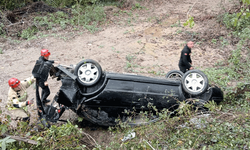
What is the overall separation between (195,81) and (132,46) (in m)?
5.09

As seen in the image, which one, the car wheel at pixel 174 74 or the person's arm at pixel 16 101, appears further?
the car wheel at pixel 174 74

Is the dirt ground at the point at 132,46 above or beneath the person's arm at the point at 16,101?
above

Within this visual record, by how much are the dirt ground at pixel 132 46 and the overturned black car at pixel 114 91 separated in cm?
258

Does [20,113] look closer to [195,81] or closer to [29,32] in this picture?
[195,81]

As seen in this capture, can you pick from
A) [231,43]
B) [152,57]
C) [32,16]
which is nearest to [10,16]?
[32,16]

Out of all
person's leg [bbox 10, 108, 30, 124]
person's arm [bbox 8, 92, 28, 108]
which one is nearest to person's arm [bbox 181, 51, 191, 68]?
person's arm [bbox 8, 92, 28, 108]

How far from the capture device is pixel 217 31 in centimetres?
1009

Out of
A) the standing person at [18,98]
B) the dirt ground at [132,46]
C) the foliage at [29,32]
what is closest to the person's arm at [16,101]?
the standing person at [18,98]

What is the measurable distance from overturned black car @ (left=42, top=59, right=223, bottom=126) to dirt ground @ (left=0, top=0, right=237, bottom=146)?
2582 mm

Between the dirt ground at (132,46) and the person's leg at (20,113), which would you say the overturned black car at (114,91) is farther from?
the dirt ground at (132,46)

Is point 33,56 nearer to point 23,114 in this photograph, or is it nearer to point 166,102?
point 23,114

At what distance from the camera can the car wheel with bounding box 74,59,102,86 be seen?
4441 millimetres

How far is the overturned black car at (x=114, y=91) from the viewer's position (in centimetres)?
438

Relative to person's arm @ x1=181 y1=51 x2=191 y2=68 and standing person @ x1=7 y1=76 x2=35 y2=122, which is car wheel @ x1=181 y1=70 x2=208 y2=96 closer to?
person's arm @ x1=181 y1=51 x2=191 y2=68
